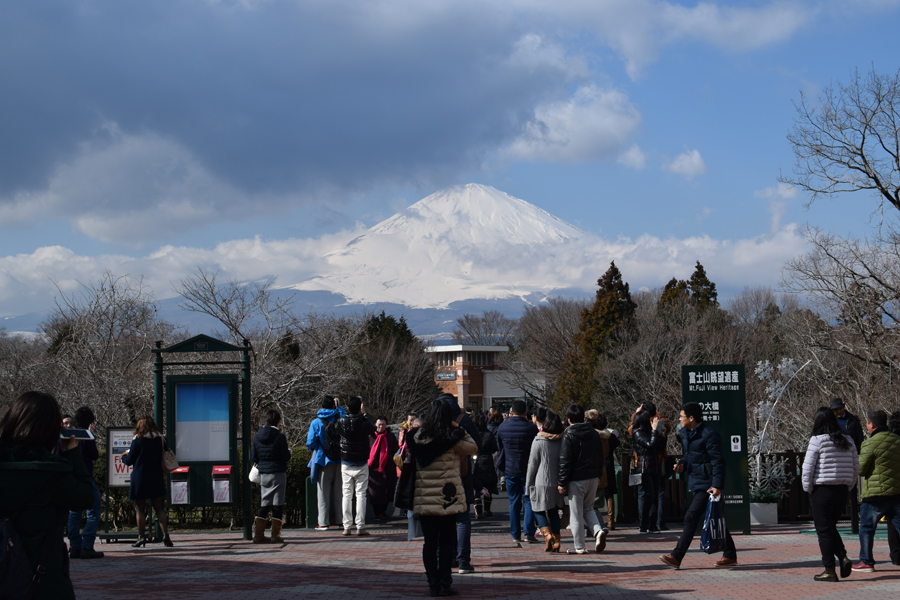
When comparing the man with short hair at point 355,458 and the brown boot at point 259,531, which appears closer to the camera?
the brown boot at point 259,531

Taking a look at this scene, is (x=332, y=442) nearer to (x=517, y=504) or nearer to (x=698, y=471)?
(x=517, y=504)

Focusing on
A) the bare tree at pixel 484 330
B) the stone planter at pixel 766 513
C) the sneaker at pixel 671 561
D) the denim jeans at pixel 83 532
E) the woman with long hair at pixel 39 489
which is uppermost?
the bare tree at pixel 484 330

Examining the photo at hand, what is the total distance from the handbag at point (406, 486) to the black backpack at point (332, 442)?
4530 mm

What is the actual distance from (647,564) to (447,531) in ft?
10.5

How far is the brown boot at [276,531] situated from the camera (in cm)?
1154

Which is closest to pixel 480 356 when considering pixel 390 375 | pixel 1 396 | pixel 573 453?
pixel 390 375

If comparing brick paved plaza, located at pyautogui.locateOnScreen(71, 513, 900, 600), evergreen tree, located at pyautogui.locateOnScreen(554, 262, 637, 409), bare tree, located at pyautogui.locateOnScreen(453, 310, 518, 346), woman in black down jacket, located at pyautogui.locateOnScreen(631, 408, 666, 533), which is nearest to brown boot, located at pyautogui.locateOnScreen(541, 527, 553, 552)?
brick paved plaza, located at pyautogui.locateOnScreen(71, 513, 900, 600)

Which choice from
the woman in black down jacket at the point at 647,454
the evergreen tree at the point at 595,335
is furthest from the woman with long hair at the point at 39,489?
the evergreen tree at the point at 595,335

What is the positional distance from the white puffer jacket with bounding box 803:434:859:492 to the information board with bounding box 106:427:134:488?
8951mm

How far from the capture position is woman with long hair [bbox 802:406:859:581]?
27.8 feet

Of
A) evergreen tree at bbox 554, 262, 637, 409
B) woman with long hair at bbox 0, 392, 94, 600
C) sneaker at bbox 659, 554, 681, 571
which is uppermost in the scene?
evergreen tree at bbox 554, 262, 637, 409

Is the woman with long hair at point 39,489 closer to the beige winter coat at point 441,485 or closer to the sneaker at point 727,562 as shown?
the beige winter coat at point 441,485

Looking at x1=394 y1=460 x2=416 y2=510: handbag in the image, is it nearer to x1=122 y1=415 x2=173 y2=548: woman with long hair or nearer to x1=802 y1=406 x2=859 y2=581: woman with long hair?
x1=802 y1=406 x2=859 y2=581: woman with long hair

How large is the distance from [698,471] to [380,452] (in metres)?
5.08
